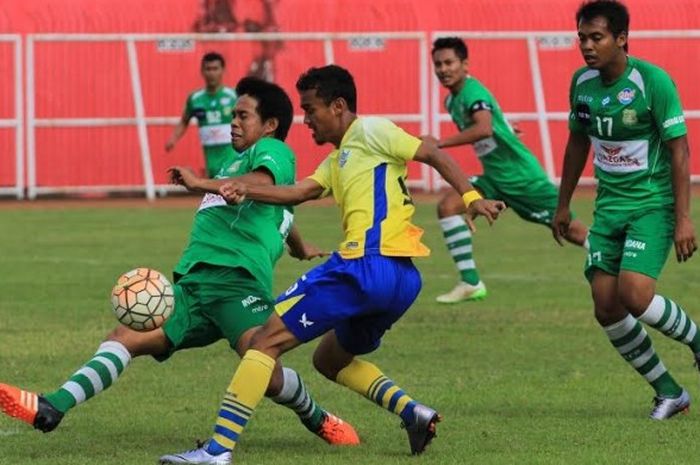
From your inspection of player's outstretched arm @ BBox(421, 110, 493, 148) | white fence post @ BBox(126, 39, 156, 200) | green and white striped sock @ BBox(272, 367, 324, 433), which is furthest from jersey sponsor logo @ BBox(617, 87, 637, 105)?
white fence post @ BBox(126, 39, 156, 200)

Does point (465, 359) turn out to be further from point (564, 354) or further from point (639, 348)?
point (639, 348)

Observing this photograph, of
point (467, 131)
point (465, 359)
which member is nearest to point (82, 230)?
point (467, 131)

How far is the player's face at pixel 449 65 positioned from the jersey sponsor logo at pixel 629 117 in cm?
542

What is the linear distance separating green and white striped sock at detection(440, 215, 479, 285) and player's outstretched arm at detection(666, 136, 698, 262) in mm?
6171

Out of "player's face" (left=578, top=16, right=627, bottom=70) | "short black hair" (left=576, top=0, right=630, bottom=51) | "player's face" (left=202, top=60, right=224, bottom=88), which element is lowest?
"player's face" (left=202, top=60, right=224, bottom=88)

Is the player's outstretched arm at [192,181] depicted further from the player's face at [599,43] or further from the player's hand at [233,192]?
the player's face at [599,43]

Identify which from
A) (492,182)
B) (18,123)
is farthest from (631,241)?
(18,123)

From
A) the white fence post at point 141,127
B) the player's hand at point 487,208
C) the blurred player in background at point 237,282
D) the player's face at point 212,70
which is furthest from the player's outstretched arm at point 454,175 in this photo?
the white fence post at point 141,127

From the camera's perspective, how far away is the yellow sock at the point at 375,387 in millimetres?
8422

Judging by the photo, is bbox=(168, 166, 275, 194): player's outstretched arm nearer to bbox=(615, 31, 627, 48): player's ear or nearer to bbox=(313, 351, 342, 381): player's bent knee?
bbox=(313, 351, 342, 381): player's bent knee

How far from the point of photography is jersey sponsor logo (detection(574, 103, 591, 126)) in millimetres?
9625

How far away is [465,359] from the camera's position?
11969mm

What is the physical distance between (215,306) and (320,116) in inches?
42.5

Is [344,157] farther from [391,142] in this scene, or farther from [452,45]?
[452,45]
